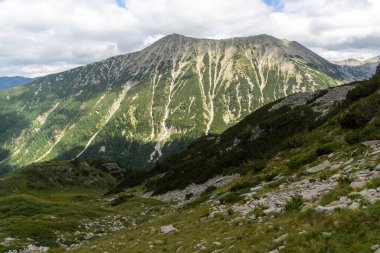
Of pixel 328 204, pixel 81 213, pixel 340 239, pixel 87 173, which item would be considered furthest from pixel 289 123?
pixel 87 173

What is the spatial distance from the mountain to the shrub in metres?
0.05

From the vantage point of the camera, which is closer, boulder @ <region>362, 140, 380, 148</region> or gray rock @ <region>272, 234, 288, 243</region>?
gray rock @ <region>272, 234, 288, 243</region>

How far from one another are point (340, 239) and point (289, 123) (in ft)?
154

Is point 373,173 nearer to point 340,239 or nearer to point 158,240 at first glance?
point 340,239

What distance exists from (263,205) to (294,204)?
9.13ft

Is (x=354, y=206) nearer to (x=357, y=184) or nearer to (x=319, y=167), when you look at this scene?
(x=357, y=184)

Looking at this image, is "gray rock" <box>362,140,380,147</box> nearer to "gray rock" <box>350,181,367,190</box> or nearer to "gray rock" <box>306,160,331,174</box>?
"gray rock" <box>306,160,331,174</box>

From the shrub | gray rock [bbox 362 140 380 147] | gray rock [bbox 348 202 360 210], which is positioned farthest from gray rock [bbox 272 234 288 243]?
gray rock [bbox 362 140 380 147]

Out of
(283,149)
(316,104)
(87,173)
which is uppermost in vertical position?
(316,104)

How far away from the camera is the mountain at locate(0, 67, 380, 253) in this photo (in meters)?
13.5

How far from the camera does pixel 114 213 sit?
2040 inches

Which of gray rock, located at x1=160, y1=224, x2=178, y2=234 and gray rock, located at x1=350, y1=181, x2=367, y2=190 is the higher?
gray rock, located at x1=350, y1=181, x2=367, y2=190

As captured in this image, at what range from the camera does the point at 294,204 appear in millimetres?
17500

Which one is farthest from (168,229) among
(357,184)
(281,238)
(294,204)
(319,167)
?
(357,184)
